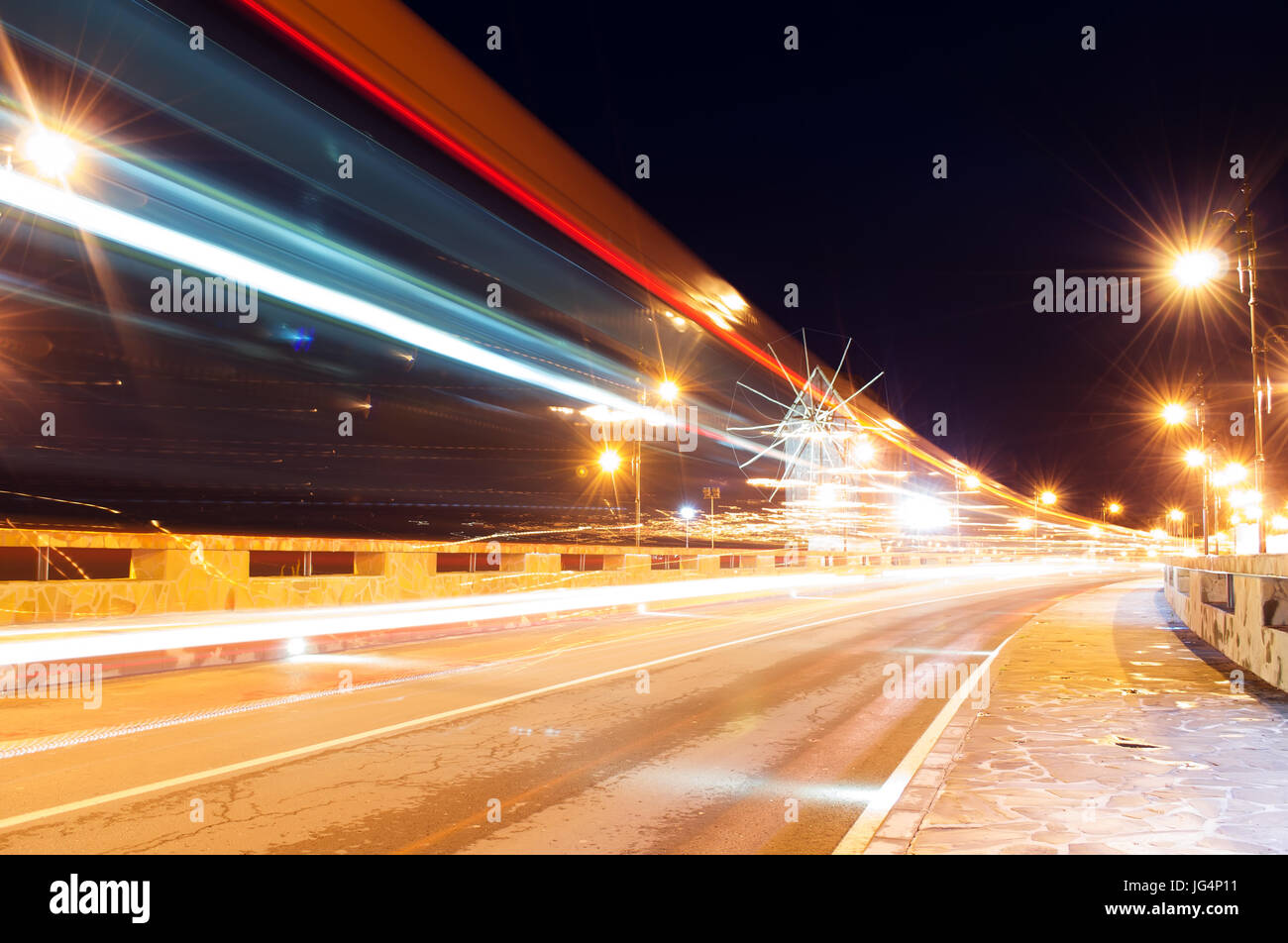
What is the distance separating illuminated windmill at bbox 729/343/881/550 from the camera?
6019 centimetres

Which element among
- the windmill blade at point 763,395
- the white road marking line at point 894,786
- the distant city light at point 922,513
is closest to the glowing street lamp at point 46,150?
the white road marking line at point 894,786

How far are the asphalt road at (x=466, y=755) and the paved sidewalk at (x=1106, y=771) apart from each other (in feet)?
2.02

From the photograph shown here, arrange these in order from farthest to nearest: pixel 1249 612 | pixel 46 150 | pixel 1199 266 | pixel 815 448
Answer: pixel 815 448, pixel 1199 266, pixel 46 150, pixel 1249 612

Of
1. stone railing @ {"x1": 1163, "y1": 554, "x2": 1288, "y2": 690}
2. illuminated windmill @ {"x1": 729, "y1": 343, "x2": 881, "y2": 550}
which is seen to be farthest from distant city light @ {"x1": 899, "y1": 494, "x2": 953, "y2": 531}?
stone railing @ {"x1": 1163, "y1": 554, "x2": 1288, "y2": 690}

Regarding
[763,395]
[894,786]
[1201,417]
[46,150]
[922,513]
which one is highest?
[763,395]

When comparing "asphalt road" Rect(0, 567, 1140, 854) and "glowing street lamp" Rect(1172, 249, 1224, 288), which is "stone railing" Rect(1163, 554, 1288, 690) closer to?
"asphalt road" Rect(0, 567, 1140, 854)

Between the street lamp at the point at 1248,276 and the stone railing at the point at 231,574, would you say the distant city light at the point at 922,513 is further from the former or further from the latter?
the street lamp at the point at 1248,276

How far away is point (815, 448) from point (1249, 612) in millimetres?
49991

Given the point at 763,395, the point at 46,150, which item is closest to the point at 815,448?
the point at 763,395

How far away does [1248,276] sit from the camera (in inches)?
594

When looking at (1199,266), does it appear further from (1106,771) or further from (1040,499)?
(1040,499)

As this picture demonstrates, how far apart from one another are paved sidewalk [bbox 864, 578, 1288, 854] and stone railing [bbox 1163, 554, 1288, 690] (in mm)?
417
